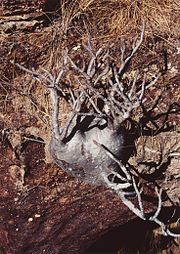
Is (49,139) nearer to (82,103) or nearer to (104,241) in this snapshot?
(82,103)

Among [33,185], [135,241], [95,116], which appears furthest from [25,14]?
[135,241]

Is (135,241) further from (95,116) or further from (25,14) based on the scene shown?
(25,14)

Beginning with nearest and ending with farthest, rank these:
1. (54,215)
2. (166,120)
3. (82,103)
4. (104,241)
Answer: (82,103), (166,120), (54,215), (104,241)

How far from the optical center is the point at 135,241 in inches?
77.5

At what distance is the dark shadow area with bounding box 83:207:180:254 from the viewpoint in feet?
6.35

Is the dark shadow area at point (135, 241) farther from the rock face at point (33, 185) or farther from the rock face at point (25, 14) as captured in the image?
the rock face at point (25, 14)

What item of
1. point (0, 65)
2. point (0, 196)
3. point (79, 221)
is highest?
point (0, 65)

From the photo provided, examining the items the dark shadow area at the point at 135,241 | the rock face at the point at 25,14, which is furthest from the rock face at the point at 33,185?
the dark shadow area at the point at 135,241

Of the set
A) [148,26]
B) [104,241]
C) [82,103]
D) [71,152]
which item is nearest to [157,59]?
[148,26]

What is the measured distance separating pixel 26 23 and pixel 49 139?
354 mm

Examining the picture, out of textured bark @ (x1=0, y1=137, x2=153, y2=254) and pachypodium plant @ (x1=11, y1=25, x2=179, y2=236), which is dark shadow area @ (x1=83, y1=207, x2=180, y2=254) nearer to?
textured bark @ (x1=0, y1=137, x2=153, y2=254)

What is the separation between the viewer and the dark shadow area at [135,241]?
76.2 inches

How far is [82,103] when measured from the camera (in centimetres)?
145

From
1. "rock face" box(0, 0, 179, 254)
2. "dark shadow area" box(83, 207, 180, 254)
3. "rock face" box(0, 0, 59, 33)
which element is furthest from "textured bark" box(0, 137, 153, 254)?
"rock face" box(0, 0, 59, 33)
